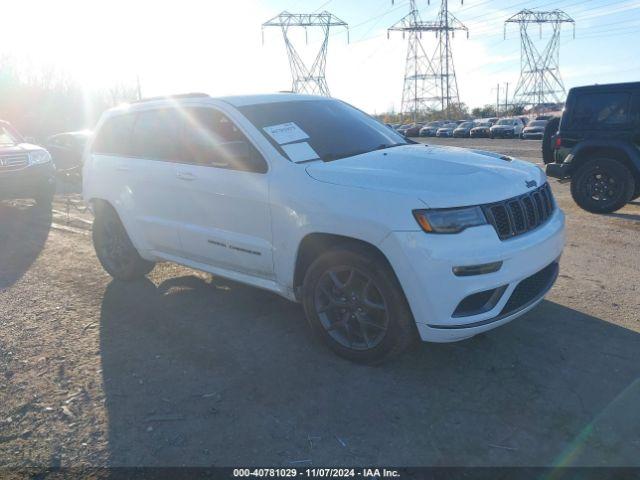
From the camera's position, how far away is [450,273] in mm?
3137

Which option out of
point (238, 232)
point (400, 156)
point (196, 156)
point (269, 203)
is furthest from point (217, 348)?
point (400, 156)

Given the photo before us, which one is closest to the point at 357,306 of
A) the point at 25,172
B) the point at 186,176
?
the point at 186,176

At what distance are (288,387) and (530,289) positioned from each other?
1714mm

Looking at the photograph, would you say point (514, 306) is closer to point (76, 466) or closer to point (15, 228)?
point (76, 466)

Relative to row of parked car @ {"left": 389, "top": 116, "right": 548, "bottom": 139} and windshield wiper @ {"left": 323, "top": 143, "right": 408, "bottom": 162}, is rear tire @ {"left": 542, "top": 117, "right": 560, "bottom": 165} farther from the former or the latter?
row of parked car @ {"left": 389, "top": 116, "right": 548, "bottom": 139}

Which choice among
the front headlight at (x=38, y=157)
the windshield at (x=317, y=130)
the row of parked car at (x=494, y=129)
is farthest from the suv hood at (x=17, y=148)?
the row of parked car at (x=494, y=129)

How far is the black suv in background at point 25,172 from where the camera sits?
10148 mm

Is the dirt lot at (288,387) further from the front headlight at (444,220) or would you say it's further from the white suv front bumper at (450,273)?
the front headlight at (444,220)

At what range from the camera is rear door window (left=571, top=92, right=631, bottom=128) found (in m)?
8.25

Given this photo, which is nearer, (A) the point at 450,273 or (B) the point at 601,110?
(A) the point at 450,273

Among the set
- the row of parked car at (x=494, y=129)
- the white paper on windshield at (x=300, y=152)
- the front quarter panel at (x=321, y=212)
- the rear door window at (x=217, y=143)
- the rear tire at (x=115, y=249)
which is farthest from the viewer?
the row of parked car at (x=494, y=129)

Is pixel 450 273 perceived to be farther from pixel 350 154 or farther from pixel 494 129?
pixel 494 129

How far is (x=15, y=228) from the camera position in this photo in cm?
898

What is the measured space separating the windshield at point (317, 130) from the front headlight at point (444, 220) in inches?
43.2
